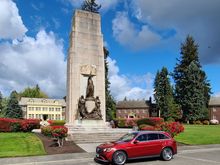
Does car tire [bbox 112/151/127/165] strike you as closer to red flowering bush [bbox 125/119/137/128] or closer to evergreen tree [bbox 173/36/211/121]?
red flowering bush [bbox 125/119/137/128]

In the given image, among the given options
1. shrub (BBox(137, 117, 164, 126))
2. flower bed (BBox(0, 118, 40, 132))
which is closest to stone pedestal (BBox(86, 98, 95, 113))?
flower bed (BBox(0, 118, 40, 132))

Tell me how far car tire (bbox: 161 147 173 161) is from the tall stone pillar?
13622 mm

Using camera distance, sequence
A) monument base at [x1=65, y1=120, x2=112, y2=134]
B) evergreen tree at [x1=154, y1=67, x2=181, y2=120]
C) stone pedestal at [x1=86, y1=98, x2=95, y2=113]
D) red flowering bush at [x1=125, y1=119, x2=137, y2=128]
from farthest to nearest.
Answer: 1. evergreen tree at [x1=154, y1=67, x2=181, y2=120]
2. red flowering bush at [x1=125, y1=119, x2=137, y2=128]
3. stone pedestal at [x1=86, y1=98, x2=95, y2=113]
4. monument base at [x1=65, y1=120, x2=112, y2=134]

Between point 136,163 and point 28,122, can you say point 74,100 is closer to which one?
point 28,122

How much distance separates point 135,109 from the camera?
335 feet

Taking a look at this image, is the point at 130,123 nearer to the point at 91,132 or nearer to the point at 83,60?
the point at 83,60

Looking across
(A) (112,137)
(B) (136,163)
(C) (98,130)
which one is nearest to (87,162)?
(B) (136,163)

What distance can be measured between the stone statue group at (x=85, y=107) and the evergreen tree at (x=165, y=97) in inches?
1596

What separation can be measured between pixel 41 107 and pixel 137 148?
9292 cm

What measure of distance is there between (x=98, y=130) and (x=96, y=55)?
8710 mm

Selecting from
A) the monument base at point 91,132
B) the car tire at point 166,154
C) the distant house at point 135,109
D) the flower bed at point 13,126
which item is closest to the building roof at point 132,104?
the distant house at point 135,109

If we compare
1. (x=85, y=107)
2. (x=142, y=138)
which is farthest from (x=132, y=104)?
(x=142, y=138)

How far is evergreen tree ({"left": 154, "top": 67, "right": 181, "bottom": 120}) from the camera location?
66.4 meters

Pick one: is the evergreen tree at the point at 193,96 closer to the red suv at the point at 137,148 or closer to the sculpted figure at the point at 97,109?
the sculpted figure at the point at 97,109
